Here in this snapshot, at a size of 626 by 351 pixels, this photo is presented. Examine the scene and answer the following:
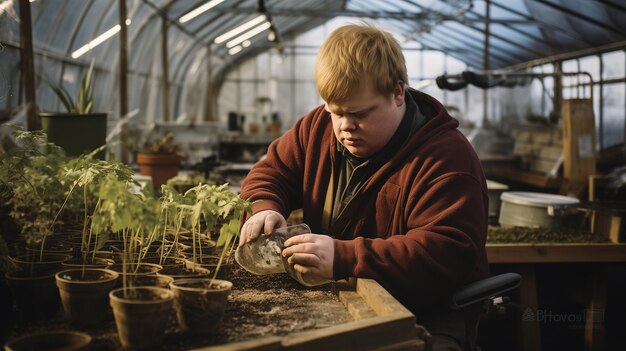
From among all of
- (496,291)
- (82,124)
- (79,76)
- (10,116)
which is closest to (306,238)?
(496,291)

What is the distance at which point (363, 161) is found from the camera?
6.86 ft

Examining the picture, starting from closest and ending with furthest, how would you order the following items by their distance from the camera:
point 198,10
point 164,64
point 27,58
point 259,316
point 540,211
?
point 259,316
point 27,58
point 540,211
point 164,64
point 198,10

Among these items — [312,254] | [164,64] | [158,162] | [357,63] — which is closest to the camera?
[312,254]


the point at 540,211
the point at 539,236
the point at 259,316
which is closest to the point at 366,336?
the point at 259,316

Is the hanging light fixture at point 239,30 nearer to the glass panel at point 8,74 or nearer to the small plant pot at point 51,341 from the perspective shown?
the glass panel at point 8,74

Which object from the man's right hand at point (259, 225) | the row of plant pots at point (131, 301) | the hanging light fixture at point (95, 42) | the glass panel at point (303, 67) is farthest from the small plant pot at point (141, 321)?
the glass panel at point (303, 67)

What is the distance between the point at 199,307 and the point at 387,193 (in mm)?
810

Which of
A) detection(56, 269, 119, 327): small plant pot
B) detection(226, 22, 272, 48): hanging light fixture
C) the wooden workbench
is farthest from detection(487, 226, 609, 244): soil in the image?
→ detection(226, 22, 272, 48): hanging light fixture

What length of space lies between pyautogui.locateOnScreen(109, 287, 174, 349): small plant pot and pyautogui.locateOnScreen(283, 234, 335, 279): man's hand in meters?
0.45

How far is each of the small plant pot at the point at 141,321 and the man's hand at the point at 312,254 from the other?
1.47 ft

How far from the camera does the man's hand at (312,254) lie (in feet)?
5.52

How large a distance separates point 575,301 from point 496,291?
265 centimetres

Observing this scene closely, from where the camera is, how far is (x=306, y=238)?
1.70m

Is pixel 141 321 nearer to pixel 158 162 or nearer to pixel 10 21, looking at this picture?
pixel 10 21
